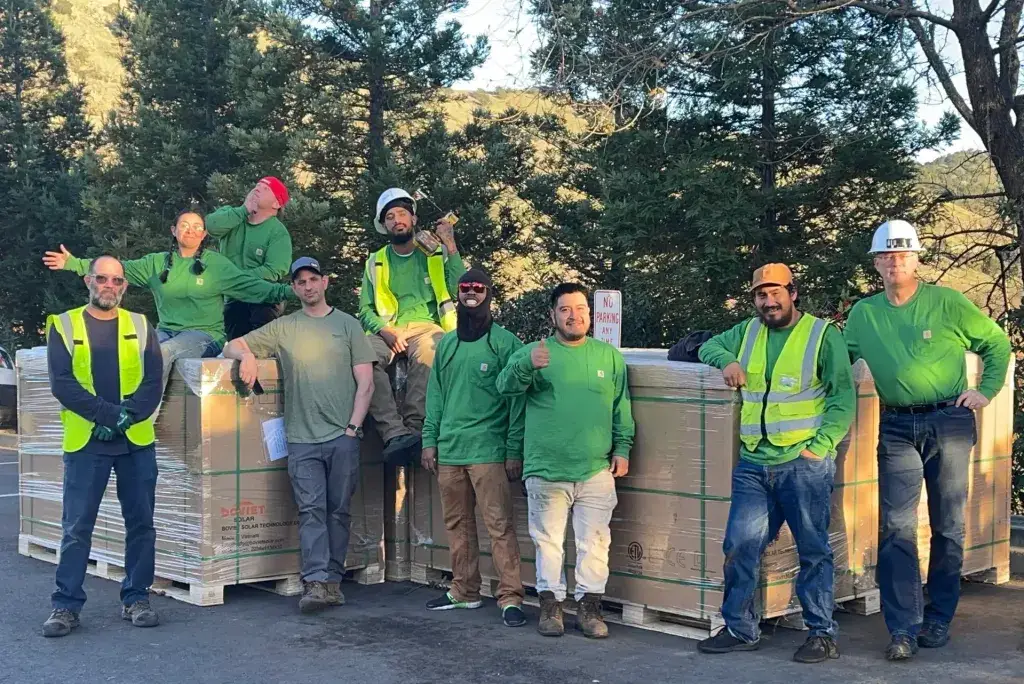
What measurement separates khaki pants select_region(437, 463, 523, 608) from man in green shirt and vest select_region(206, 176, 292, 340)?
2419 mm

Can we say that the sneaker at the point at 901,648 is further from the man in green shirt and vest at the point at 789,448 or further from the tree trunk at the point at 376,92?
the tree trunk at the point at 376,92

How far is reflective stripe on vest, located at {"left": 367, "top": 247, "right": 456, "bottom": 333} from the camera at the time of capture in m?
8.22

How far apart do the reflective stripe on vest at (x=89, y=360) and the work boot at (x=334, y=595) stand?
1.42 metres

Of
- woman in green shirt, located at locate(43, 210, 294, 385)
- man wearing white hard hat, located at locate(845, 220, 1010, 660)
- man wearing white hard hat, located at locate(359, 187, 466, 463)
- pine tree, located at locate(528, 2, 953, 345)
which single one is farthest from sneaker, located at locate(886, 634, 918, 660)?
pine tree, located at locate(528, 2, 953, 345)

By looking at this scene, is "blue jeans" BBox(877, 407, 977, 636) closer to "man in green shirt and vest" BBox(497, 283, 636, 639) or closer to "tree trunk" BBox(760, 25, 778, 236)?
"man in green shirt and vest" BBox(497, 283, 636, 639)

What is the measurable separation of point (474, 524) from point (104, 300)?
2.51 m

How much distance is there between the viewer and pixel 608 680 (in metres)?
5.73

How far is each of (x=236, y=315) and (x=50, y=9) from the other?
2711cm

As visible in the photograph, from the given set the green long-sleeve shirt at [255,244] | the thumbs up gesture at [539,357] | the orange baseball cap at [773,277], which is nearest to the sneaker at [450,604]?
the thumbs up gesture at [539,357]

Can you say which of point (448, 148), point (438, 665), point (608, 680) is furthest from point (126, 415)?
point (448, 148)

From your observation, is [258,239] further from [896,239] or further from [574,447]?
[896,239]

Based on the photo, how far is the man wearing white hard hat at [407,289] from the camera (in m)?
8.04

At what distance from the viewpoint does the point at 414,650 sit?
20.7 ft

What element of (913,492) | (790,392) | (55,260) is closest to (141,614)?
(55,260)
